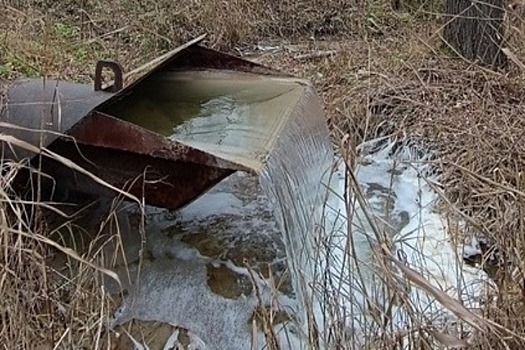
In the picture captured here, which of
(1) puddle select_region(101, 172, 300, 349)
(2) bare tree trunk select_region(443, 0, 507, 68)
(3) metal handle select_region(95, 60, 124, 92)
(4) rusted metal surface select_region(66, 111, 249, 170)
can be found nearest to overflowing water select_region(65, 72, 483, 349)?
(1) puddle select_region(101, 172, 300, 349)

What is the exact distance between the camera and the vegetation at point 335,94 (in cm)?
260

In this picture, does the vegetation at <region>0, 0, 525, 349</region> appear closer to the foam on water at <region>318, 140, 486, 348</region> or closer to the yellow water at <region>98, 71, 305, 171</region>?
the foam on water at <region>318, 140, 486, 348</region>

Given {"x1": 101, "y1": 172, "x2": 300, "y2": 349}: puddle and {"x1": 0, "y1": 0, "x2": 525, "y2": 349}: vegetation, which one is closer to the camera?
{"x1": 0, "y1": 0, "x2": 525, "y2": 349}: vegetation

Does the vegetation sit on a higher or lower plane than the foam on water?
higher

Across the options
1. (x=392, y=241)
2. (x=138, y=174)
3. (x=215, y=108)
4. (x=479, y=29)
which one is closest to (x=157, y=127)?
(x=215, y=108)

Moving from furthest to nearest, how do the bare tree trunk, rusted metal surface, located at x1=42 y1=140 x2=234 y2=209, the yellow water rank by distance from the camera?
1. the bare tree trunk
2. the yellow water
3. rusted metal surface, located at x1=42 y1=140 x2=234 y2=209

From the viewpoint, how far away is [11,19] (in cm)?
696

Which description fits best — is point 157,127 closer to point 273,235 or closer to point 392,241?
point 273,235

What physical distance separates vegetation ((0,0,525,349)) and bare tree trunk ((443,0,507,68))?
0.10 metres

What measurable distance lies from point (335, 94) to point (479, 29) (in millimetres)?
1438

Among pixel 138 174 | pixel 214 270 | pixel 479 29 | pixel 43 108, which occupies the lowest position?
pixel 214 270

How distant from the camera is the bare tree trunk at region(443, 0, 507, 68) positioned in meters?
6.04

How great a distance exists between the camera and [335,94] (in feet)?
19.0

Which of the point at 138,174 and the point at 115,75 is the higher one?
the point at 115,75
